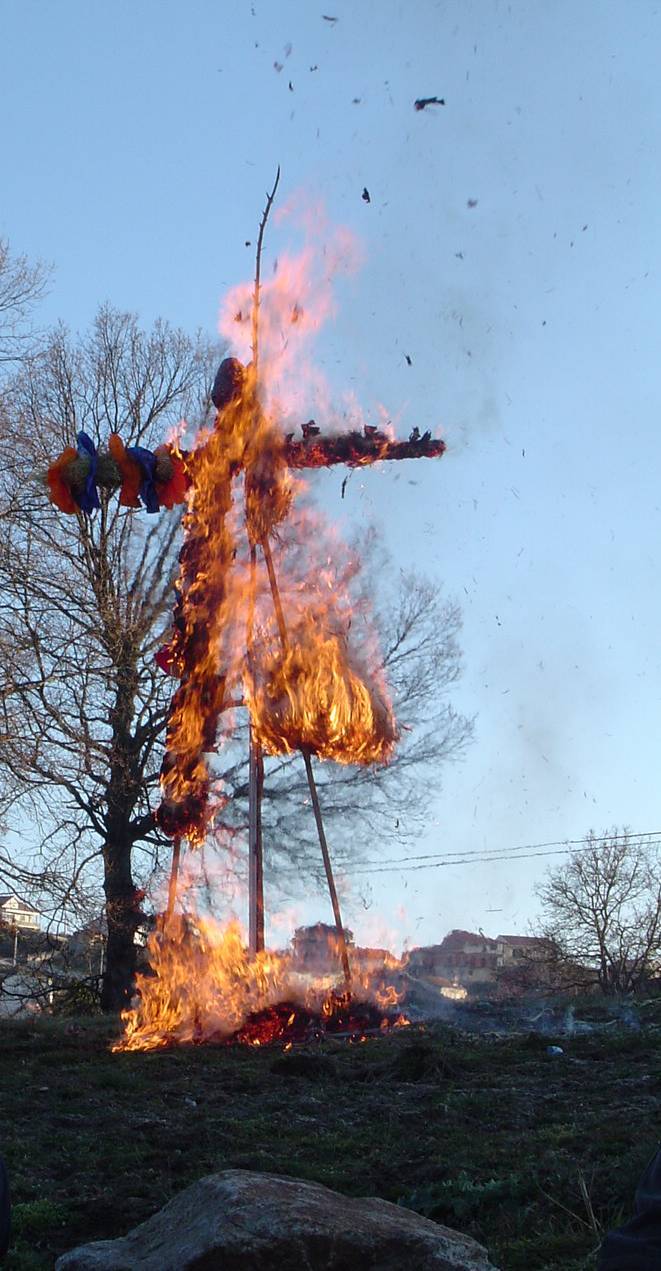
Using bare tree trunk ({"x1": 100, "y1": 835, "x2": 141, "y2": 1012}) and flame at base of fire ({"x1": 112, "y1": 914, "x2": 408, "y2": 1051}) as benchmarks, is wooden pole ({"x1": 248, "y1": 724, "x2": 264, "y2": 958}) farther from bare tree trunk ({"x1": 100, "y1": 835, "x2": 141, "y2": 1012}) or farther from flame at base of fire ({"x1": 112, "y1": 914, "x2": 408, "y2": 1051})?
bare tree trunk ({"x1": 100, "y1": 835, "x2": 141, "y2": 1012})

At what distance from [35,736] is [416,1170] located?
32.2 ft

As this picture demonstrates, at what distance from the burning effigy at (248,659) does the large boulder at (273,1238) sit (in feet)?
22.5

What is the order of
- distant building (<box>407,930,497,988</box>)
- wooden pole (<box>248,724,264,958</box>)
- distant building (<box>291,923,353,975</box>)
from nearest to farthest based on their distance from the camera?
1. wooden pole (<box>248,724,264,958</box>)
2. distant building (<box>291,923,353,975</box>)
3. distant building (<box>407,930,497,988</box>)

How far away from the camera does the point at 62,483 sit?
11.3 m

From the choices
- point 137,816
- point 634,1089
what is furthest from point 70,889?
point 634,1089

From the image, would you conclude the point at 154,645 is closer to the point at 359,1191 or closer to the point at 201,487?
the point at 201,487

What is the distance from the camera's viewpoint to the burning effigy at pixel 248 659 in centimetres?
1101

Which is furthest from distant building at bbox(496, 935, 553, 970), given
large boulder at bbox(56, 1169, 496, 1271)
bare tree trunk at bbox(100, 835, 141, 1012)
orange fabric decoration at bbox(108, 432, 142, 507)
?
large boulder at bbox(56, 1169, 496, 1271)

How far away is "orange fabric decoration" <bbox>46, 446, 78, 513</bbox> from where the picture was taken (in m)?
11.2

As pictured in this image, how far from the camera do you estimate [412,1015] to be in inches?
475

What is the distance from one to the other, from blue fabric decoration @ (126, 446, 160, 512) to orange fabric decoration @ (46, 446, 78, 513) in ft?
1.89

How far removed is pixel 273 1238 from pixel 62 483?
8.61 metres

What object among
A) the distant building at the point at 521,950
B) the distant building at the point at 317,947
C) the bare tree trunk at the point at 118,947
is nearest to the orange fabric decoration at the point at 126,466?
the distant building at the point at 317,947

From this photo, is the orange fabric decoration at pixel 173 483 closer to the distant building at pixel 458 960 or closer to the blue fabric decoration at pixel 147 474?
the blue fabric decoration at pixel 147 474
